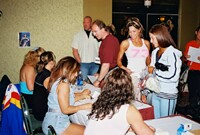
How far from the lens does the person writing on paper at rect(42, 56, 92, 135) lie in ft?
8.10

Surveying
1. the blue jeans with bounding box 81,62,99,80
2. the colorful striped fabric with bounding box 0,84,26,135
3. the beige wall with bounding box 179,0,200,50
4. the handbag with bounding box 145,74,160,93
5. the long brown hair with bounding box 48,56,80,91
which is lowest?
the colorful striped fabric with bounding box 0,84,26,135

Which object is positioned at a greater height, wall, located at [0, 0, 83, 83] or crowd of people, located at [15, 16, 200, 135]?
wall, located at [0, 0, 83, 83]

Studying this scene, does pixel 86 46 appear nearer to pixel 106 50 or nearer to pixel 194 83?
pixel 106 50

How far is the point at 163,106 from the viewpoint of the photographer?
2736mm

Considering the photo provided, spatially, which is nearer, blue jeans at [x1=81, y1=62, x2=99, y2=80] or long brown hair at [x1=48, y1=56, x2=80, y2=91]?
long brown hair at [x1=48, y1=56, x2=80, y2=91]

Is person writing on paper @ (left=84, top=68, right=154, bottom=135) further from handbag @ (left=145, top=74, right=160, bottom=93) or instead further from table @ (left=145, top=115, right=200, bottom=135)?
handbag @ (left=145, top=74, right=160, bottom=93)

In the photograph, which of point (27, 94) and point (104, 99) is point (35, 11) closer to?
point (27, 94)

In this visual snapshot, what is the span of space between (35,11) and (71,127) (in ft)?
11.1

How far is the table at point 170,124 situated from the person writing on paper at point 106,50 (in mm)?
1211

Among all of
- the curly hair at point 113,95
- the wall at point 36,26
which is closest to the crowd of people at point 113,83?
the curly hair at point 113,95

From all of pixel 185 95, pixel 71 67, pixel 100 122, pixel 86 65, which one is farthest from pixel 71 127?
pixel 185 95

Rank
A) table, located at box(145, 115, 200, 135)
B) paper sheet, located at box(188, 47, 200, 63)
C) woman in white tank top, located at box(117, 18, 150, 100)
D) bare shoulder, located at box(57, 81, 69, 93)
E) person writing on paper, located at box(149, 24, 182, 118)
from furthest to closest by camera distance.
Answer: paper sheet, located at box(188, 47, 200, 63)
woman in white tank top, located at box(117, 18, 150, 100)
person writing on paper, located at box(149, 24, 182, 118)
bare shoulder, located at box(57, 81, 69, 93)
table, located at box(145, 115, 200, 135)

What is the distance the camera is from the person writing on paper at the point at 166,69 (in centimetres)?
271

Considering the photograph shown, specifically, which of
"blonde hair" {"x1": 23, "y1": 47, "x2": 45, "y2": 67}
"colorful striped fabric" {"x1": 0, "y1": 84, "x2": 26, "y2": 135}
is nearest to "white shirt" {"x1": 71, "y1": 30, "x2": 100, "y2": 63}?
"blonde hair" {"x1": 23, "y1": 47, "x2": 45, "y2": 67}
